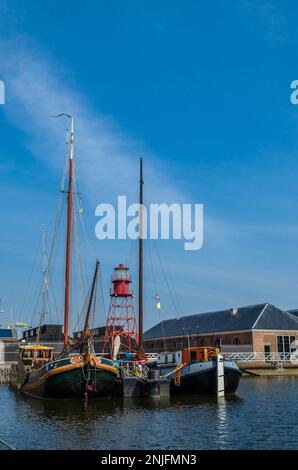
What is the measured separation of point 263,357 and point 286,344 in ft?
23.0

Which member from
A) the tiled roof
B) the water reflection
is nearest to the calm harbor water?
the water reflection

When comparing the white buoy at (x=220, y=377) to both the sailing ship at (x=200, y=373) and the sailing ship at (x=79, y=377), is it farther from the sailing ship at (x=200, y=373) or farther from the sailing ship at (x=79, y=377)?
the sailing ship at (x=79, y=377)

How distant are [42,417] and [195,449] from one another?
38.2 feet

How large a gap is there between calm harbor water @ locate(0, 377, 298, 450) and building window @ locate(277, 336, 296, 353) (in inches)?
1599

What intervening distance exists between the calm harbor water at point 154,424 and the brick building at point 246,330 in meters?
37.5

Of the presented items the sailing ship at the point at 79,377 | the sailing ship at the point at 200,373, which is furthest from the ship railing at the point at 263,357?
the sailing ship at the point at 79,377

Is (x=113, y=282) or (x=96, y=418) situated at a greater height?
(x=113, y=282)

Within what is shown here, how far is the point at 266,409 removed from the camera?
1218 inches

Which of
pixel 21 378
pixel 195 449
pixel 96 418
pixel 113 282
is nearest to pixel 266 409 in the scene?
pixel 96 418

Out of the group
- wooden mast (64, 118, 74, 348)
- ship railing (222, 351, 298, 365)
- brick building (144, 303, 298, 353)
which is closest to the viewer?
wooden mast (64, 118, 74, 348)

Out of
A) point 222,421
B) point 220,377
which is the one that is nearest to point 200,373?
point 220,377

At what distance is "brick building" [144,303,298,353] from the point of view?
243 ft

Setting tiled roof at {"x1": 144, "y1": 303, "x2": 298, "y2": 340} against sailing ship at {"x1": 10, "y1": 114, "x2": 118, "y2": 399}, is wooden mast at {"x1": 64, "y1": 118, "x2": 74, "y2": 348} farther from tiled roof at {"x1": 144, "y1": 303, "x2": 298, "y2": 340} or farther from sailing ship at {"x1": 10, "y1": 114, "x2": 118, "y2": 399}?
tiled roof at {"x1": 144, "y1": 303, "x2": 298, "y2": 340}
